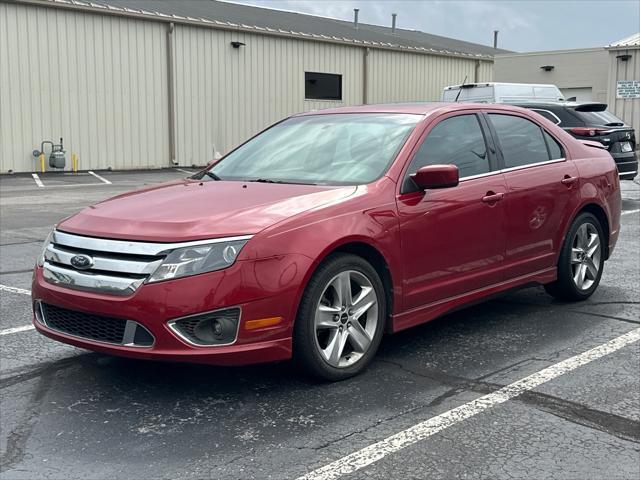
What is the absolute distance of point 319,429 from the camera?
12.5ft

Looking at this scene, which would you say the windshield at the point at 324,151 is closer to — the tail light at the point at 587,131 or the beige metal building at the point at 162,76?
the tail light at the point at 587,131

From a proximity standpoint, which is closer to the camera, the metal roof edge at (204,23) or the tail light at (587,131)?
the tail light at (587,131)

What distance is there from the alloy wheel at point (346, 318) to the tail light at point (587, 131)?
9546 millimetres

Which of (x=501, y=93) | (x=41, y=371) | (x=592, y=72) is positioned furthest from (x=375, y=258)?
(x=592, y=72)

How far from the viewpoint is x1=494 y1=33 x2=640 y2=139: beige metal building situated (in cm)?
2736

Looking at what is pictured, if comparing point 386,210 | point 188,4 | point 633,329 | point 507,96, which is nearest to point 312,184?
point 386,210

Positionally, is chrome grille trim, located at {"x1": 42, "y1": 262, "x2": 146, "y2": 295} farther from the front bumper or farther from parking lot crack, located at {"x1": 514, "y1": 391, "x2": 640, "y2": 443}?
parking lot crack, located at {"x1": 514, "y1": 391, "x2": 640, "y2": 443}

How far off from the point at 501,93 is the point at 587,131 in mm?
4201

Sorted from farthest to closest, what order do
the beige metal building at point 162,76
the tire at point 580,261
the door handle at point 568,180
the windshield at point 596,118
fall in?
the beige metal building at point 162,76 → the windshield at point 596,118 → the tire at point 580,261 → the door handle at point 568,180

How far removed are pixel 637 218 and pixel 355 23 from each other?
2894 centimetres

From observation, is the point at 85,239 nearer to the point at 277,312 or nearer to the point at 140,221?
the point at 140,221

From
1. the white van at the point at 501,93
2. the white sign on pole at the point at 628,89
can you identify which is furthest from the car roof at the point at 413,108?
the white sign on pole at the point at 628,89

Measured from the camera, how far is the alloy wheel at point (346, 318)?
4371 millimetres

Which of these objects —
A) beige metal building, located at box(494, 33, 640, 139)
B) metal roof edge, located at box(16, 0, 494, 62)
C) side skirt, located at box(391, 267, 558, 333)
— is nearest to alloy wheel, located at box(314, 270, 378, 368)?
side skirt, located at box(391, 267, 558, 333)
